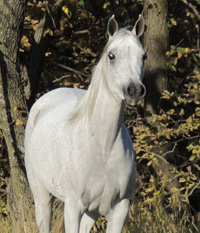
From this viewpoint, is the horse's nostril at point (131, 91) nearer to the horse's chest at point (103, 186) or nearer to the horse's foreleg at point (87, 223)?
the horse's chest at point (103, 186)

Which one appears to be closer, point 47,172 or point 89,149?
point 89,149

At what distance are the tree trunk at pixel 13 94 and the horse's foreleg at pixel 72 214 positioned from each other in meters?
2.66

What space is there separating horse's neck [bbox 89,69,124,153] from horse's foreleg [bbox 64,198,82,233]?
0.43m

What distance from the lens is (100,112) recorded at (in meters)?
5.02

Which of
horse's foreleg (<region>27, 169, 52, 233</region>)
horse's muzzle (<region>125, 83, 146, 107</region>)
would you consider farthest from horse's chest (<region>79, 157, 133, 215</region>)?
horse's foreleg (<region>27, 169, 52, 233</region>)

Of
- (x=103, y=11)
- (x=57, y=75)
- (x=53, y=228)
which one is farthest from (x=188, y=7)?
(x=53, y=228)

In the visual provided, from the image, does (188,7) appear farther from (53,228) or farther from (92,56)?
(53,228)

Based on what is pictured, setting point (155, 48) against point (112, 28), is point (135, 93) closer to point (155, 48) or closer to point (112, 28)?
point (112, 28)

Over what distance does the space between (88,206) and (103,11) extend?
4.79m

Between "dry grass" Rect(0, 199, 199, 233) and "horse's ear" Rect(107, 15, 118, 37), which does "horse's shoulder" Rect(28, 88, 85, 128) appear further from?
"horse's ear" Rect(107, 15, 118, 37)

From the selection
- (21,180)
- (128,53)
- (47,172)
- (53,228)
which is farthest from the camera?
(21,180)

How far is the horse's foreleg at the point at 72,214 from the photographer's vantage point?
16.5ft

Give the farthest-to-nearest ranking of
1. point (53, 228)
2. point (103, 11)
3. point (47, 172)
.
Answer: point (103, 11) < point (53, 228) < point (47, 172)

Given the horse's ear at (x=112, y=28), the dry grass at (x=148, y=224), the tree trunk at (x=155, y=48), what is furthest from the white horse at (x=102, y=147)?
the tree trunk at (x=155, y=48)
